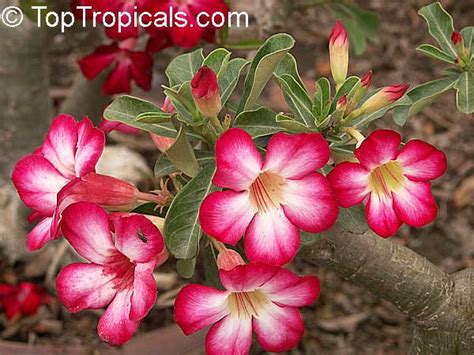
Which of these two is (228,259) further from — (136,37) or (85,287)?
(136,37)

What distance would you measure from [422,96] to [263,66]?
0.31 m

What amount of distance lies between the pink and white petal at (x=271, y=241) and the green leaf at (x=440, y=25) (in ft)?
1.50

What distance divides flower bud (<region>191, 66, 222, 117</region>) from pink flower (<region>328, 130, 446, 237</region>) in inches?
5.2

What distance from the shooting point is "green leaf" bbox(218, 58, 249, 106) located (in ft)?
2.96

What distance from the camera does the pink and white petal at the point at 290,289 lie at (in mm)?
801

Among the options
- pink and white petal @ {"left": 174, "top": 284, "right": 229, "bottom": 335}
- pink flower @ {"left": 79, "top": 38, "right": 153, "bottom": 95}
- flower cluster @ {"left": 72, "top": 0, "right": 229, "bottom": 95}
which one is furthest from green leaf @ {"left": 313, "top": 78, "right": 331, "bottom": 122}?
pink flower @ {"left": 79, "top": 38, "right": 153, "bottom": 95}

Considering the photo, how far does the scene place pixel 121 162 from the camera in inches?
78.2

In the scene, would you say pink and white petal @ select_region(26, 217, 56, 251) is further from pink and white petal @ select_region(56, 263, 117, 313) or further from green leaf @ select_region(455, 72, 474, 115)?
green leaf @ select_region(455, 72, 474, 115)

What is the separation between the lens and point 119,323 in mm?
800

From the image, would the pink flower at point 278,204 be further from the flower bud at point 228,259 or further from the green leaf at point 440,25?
the green leaf at point 440,25

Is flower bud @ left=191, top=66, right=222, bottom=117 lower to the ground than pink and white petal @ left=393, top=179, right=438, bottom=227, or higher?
higher

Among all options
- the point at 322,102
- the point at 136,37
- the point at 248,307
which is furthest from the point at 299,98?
the point at 136,37

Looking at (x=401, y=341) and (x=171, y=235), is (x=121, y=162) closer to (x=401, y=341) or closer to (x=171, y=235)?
(x=401, y=341)

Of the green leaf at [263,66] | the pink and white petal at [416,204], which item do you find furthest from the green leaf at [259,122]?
the pink and white petal at [416,204]
